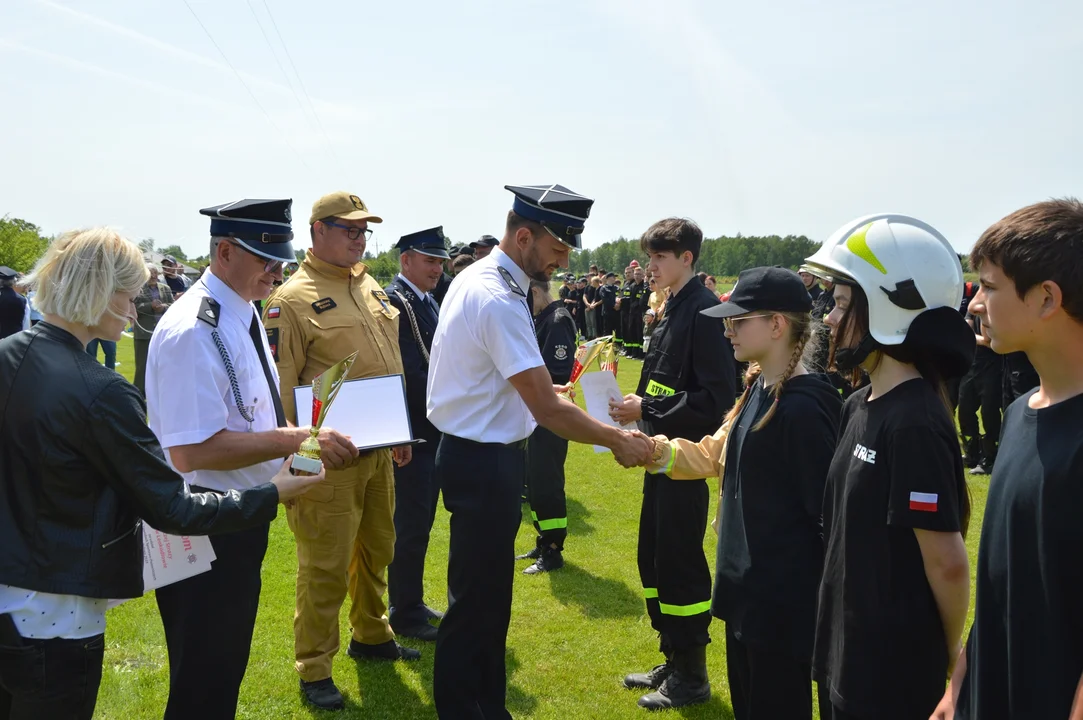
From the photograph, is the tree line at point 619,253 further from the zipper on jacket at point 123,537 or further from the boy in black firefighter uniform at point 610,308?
the zipper on jacket at point 123,537

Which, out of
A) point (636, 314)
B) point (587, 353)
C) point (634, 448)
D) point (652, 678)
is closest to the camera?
point (634, 448)

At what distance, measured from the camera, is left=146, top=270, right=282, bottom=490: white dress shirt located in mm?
2928

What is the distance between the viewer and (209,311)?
3.05 m

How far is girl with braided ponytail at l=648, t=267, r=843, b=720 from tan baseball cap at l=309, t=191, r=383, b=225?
8.02 ft

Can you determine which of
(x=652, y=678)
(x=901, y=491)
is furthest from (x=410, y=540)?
(x=901, y=491)

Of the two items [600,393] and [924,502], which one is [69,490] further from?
[600,393]

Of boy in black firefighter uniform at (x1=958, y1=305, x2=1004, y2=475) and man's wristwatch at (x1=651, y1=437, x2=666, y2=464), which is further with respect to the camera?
boy in black firefighter uniform at (x1=958, y1=305, x2=1004, y2=475)

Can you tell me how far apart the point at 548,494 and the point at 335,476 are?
2617mm

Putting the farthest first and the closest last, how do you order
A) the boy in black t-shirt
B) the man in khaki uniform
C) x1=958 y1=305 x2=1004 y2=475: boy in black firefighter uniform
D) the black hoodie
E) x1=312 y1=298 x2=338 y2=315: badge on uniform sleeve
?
x1=958 y1=305 x2=1004 y2=475: boy in black firefighter uniform < x1=312 y1=298 x2=338 y2=315: badge on uniform sleeve < the man in khaki uniform < the black hoodie < the boy in black t-shirt

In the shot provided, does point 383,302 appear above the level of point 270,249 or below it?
below

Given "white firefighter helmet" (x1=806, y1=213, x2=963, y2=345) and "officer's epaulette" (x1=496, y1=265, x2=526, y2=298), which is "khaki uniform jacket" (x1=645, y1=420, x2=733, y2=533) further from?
"white firefighter helmet" (x1=806, y1=213, x2=963, y2=345)

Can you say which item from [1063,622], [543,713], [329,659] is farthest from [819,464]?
[329,659]

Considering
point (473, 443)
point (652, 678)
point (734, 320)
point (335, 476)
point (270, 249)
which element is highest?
point (270, 249)

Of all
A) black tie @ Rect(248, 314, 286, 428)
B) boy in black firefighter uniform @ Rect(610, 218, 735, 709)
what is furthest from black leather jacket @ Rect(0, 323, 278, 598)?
boy in black firefighter uniform @ Rect(610, 218, 735, 709)
